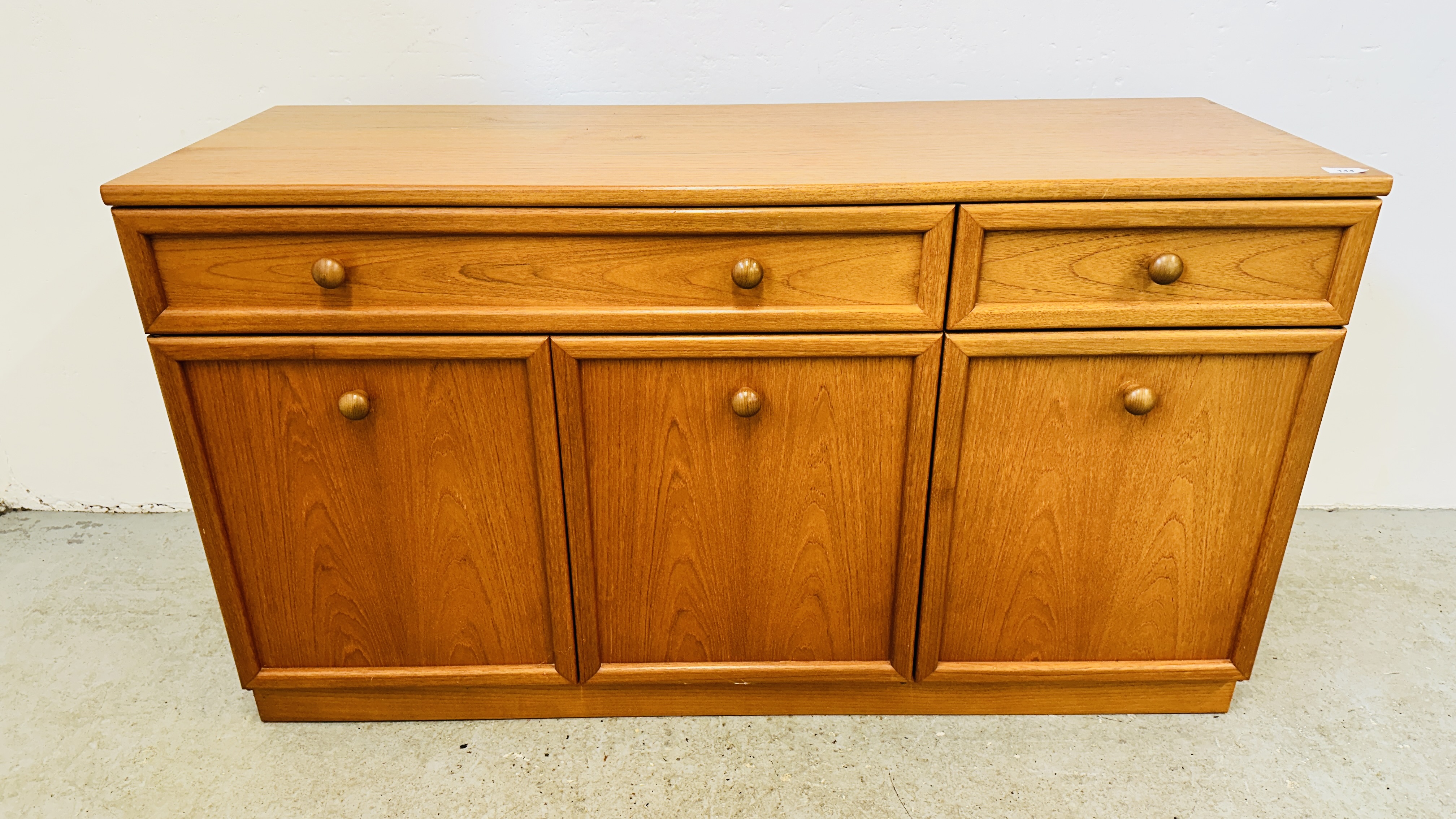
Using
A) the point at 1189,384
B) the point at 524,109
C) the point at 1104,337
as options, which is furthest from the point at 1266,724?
the point at 524,109

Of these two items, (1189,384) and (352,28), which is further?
(352,28)

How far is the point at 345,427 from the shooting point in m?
1.15

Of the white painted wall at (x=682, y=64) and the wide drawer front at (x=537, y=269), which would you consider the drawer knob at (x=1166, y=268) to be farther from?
the white painted wall at (x=682, y=64)

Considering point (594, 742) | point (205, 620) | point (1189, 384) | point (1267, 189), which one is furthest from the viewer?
point (205, 620)

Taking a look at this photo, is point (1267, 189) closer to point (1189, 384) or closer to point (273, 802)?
point (1189, 384)

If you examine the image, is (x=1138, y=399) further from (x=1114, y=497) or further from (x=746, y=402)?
(x=746, y=402)

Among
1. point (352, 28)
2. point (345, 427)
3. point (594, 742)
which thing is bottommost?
point (594, 742)

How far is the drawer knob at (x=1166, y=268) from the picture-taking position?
1044mm

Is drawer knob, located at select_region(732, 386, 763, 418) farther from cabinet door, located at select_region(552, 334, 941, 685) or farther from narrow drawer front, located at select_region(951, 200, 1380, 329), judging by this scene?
narrow drawer front, located at select_region(951, 200, 1380, 329)

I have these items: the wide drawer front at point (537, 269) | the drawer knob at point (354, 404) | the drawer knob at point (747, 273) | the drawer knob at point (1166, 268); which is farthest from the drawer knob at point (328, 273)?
the drawer knob at point (1166, 268)

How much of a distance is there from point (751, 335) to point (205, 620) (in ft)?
3.79

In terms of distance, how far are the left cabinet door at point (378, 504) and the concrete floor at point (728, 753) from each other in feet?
0.39

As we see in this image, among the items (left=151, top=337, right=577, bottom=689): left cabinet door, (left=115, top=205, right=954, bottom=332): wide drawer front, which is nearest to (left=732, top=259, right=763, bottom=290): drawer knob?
(left=115, top=205, right=954, bottom=332): wide drawer front

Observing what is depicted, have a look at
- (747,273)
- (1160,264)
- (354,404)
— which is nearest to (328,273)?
(354,404)
